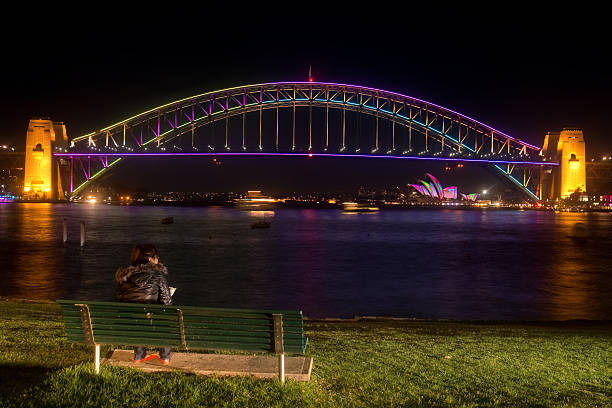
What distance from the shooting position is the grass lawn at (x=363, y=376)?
4010mm

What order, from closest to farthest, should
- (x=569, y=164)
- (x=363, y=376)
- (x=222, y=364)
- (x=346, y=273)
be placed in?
(x=222, y=364) < (x=363, y=376) < (x=346, y=273) < (x=569, y=164)

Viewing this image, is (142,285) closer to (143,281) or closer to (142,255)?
(143,281)

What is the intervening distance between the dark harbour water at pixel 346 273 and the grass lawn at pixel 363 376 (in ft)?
18.2

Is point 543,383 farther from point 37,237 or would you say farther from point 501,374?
point 37,237

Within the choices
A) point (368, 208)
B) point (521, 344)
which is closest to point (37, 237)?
point (521, 344)

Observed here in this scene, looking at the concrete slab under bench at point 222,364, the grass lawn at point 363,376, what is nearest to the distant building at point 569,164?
the grass lawn at point 363,376

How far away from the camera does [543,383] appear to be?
503 centimetres

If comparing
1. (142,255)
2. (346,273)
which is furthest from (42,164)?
(142,255)

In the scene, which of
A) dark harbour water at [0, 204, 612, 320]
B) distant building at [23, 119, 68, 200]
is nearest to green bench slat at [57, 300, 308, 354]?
dark harbour water at [0, 204, 612, 320]

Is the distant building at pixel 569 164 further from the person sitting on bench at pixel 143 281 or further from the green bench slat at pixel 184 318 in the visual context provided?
the green bench slat at pixel 184 318

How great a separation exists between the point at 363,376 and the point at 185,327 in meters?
1.61

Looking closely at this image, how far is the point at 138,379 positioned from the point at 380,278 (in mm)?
14674

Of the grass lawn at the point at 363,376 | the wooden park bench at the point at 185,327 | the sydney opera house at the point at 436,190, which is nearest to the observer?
the grass lawn at the point at 363,376

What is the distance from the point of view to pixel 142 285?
498cm
